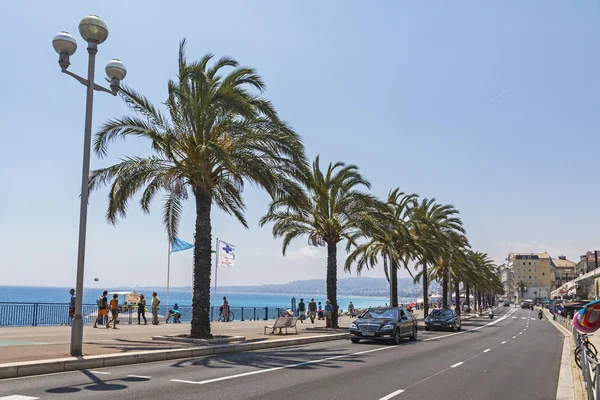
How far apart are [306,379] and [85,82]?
9136 millimetres

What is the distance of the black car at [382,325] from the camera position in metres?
22.7

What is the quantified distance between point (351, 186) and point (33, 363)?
2048cm

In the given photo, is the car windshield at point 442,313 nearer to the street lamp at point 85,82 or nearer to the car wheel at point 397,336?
the car wheel at point 397,336

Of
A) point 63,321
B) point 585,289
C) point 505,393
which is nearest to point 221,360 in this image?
point 505,393

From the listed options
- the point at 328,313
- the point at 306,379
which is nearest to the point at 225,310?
the point at 328,313

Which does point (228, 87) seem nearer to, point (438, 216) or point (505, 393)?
point (505, 393)

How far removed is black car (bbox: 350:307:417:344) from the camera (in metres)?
22.7

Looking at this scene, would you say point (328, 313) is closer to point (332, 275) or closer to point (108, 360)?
point (332, 275)

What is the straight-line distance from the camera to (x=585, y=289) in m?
103

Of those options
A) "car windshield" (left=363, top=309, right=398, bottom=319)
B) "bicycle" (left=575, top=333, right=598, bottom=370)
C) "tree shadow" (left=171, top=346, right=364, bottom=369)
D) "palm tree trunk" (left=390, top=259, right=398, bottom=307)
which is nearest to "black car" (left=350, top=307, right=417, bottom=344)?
"car windshield" (left=363, top=309, right=398, bottom=319)

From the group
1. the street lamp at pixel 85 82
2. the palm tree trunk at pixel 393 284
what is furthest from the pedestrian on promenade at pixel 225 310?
the street lamp at pixel 85 82

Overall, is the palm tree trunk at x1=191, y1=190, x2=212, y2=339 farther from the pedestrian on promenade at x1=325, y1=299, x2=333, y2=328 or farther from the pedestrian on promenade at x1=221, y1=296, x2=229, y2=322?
the pedestrian on promenade at x1=221, y1=296, x2=229, y2=322

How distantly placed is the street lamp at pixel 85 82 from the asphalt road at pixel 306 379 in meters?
1.52

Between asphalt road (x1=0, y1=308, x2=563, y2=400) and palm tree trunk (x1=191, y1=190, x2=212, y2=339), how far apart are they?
2578mm
